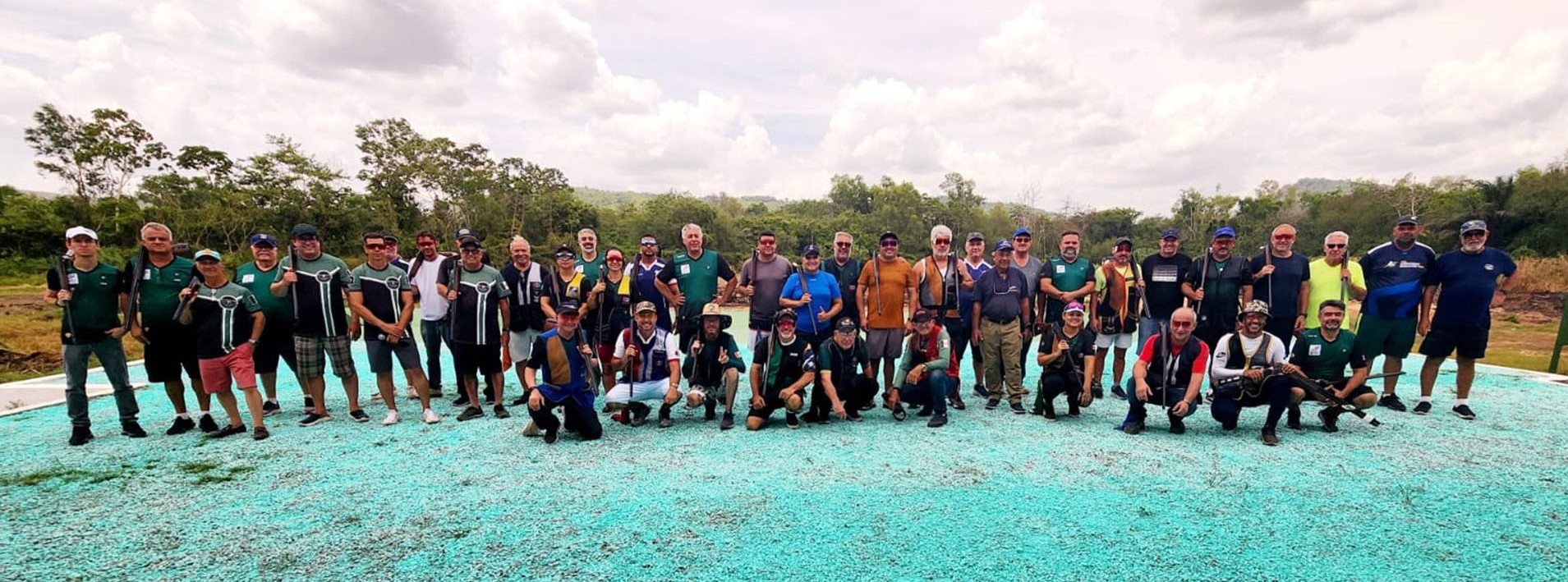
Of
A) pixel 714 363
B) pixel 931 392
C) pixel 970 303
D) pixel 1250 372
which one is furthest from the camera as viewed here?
pixel 970 303

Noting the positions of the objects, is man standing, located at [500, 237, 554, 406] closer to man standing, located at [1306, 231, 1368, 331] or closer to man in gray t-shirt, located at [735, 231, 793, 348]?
man in gray t-shirt, located at [735, 231, 793, 348]

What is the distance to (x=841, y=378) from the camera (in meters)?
5.51

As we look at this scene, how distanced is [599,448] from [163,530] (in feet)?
7.81

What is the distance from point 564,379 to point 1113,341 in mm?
5385

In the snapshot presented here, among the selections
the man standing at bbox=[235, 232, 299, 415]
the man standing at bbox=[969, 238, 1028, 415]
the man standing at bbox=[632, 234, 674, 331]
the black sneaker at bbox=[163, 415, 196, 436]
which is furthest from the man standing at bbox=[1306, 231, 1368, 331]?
the black sneaker at bbox=[163, 415, 196, 436]

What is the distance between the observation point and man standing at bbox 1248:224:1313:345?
19.2 feet

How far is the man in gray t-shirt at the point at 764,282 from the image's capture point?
239 inches

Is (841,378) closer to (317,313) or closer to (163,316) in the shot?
(317,313)

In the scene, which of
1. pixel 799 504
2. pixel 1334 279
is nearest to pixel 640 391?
pixel 799 504

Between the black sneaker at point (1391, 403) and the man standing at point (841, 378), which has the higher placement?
the man standing at point (841, 378)

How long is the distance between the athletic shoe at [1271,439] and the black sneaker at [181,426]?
853 centimetres

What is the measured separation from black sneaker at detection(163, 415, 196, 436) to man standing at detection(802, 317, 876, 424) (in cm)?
512

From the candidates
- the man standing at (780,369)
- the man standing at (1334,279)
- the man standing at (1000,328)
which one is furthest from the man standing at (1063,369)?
the man standing at (1334,279)

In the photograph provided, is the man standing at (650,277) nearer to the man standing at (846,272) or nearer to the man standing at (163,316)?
the man standing at (846,272)
